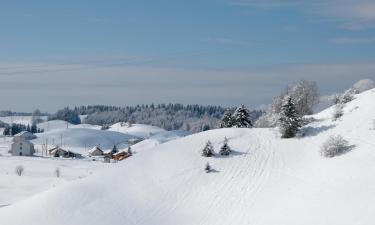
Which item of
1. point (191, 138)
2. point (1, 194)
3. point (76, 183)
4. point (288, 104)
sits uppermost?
point (288, 104)

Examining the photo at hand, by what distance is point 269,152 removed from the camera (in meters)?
50.4

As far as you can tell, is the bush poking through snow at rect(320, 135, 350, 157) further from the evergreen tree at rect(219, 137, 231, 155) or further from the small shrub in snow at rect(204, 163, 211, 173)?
the small shrub in snow at rect(204, 163, 211, 173)

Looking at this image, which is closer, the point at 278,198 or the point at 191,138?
the point at 278,198

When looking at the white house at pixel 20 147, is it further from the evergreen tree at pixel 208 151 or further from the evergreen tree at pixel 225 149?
the evergreen tree at pixel 225 149

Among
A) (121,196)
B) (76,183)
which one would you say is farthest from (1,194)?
(121,196)

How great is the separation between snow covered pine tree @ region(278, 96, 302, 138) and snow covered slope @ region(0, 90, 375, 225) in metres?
0.97

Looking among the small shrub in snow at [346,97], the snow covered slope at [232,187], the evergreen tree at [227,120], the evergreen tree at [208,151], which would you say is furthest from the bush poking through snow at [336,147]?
the evergreen tree at [227,120]

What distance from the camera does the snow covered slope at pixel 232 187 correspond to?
37.8 metres

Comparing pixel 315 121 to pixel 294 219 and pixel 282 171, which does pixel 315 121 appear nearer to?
pixel 282 171

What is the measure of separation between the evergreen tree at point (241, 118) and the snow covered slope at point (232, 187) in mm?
12701

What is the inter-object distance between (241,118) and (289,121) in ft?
48.3

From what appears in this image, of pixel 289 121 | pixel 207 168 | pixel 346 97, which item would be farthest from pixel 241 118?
pixel 207 168

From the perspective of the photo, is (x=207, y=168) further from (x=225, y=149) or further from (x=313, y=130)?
(x=313, y=130)

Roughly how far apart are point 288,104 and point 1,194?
3357cm
